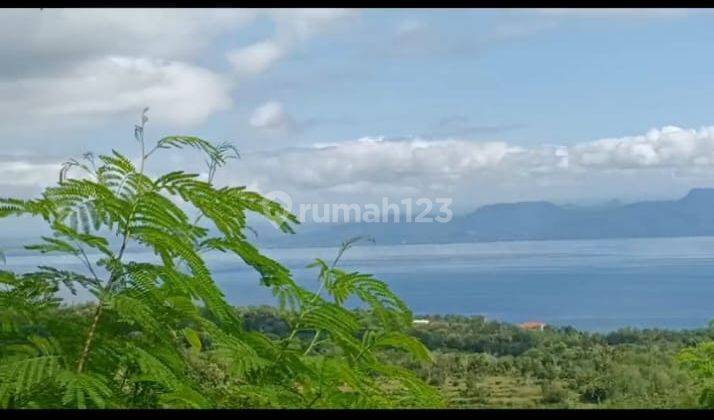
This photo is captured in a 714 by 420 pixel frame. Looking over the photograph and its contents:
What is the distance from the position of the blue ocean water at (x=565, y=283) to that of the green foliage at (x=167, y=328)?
5.25 feet

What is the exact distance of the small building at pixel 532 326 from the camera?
724 cm

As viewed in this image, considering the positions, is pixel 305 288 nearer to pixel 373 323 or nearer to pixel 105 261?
pixel 373 323

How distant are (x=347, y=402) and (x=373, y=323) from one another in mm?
271

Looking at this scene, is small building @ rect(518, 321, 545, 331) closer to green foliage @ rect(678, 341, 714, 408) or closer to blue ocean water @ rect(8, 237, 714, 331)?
blue ocean water @ rect(8, 237, 714, 331)

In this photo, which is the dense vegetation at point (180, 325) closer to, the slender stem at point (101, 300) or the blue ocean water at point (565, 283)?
the slender stem at point (101, 300)

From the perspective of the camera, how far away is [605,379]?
662 centimetres

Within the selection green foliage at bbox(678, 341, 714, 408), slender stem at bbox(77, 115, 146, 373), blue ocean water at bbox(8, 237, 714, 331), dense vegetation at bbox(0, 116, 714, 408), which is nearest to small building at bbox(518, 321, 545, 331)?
blue ocean water at bbox(8, 237, 714, 331)

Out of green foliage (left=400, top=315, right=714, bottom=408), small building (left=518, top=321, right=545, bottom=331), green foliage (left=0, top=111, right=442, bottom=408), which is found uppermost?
green foliage (left=0, top=111, right=442, bottom=408)

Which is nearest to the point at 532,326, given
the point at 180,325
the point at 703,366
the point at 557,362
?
the point at 557,362

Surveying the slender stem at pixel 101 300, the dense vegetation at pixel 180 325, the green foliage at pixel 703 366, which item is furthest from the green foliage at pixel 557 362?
the slender stem at pixel 101 300

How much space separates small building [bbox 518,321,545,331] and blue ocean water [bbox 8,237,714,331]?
6cm

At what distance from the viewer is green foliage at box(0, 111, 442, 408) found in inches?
48.3

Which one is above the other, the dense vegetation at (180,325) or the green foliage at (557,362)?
the dense vegetation at (180,325)
